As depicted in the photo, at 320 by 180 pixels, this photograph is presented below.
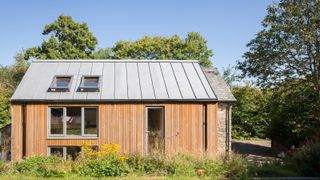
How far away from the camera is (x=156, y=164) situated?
10977 mm

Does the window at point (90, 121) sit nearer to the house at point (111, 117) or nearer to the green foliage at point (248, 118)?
the house at point (111, 117)

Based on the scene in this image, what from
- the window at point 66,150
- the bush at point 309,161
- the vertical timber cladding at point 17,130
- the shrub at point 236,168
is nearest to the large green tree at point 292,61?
the bush at point 309,161

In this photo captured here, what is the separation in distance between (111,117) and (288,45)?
966 centimetres

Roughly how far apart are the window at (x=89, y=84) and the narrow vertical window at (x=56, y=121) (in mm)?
1423

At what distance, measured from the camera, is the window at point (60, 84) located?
52.9 ft

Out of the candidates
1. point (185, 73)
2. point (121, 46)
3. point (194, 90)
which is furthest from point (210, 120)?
point (121, 46)

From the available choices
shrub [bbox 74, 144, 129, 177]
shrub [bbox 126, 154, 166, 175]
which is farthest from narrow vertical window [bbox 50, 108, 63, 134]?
shrub [bbox 126, 154, 166, 175]

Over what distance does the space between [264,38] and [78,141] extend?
10877 millimetres

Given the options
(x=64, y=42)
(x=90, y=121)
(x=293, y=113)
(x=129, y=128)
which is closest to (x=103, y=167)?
(x=129, y=128)

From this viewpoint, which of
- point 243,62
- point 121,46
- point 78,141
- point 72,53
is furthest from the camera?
point 121,46

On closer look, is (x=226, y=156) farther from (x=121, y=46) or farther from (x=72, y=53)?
(x=121, y=46)

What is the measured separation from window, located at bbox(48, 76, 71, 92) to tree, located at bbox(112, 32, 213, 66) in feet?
80.9

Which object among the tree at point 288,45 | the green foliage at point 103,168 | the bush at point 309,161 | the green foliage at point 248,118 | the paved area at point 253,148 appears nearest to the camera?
the bush at point 309,161

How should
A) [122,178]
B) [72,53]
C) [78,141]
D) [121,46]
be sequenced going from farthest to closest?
[121,46] → [72,53] → [78,141] → [122,178]
